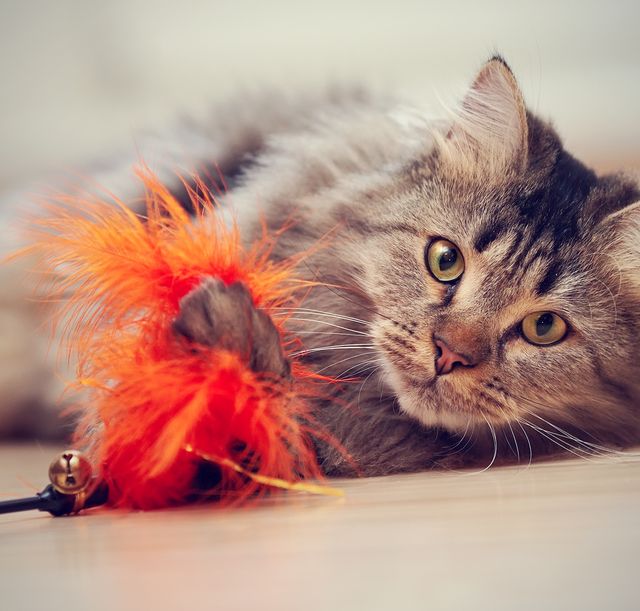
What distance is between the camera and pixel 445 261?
1.26m

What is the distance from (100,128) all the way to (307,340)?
5.82ft

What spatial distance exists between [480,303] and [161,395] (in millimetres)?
550

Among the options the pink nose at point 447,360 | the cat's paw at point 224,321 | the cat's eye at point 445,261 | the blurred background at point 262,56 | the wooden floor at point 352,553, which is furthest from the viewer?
the blurred background at point 262,56

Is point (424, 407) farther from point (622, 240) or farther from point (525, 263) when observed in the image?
point (622, 240)

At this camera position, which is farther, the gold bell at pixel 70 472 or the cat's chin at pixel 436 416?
the cat's chin at pixel 436 416

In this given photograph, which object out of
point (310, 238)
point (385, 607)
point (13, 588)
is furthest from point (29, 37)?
point (385, 607)

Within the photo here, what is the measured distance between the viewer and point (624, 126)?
305 cm

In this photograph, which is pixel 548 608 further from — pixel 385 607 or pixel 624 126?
pixel 624 126

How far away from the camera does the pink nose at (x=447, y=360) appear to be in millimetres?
1149

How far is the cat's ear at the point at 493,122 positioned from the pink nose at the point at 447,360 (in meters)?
0.35

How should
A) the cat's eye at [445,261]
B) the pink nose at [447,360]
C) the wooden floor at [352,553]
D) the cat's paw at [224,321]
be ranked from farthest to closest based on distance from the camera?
the cat's eye at [445,261] → the pink nose at [447,360] → the cat's paw at [224,321] → the wooden floor at [352,553]

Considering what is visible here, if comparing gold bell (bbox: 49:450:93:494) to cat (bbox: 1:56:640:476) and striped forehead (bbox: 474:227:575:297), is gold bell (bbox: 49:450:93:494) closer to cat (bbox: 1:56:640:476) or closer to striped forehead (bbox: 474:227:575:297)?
cat (bbox: 1:56:640:476)

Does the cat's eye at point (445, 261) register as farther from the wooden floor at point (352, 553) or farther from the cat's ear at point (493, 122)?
the wooden floor at point (352, 553)

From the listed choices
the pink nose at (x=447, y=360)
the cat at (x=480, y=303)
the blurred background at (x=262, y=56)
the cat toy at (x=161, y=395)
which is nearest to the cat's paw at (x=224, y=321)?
the cat toy at (x=161, y=395)
